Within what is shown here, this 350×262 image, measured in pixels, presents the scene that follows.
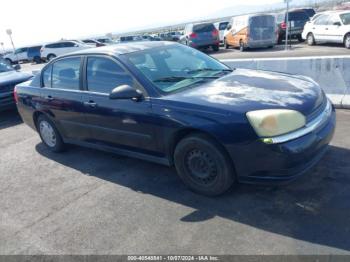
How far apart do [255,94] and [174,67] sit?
1254 mm

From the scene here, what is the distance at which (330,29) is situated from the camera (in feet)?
54.9

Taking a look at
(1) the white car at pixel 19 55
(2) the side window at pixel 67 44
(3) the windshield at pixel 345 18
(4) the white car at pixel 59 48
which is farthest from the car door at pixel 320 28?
(1) the white car at pixel 19 55

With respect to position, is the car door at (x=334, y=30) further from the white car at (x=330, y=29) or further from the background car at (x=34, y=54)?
the background car at (x=34, y=54)

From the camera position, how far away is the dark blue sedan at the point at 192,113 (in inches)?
135

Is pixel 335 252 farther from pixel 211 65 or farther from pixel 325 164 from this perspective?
Result: pixel 211 65

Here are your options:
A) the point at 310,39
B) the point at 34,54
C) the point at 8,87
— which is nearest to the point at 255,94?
the point at 8,87

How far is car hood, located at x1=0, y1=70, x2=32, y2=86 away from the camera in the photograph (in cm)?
899

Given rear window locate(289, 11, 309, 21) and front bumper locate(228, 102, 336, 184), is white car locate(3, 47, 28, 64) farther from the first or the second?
→ front bumper locate(228, 102, 336, 184)

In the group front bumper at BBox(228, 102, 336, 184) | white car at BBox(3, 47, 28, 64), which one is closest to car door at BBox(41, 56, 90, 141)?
front bumper at BBox(228, 102, 336, 184)

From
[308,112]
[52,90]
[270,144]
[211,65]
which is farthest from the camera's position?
[52,90]

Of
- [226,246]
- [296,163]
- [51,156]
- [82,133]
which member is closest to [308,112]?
[296,163]

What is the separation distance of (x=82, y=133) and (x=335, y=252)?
364 cm

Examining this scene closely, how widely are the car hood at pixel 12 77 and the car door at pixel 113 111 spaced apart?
16.7 feet

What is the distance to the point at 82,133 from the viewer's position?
5.20 metres
